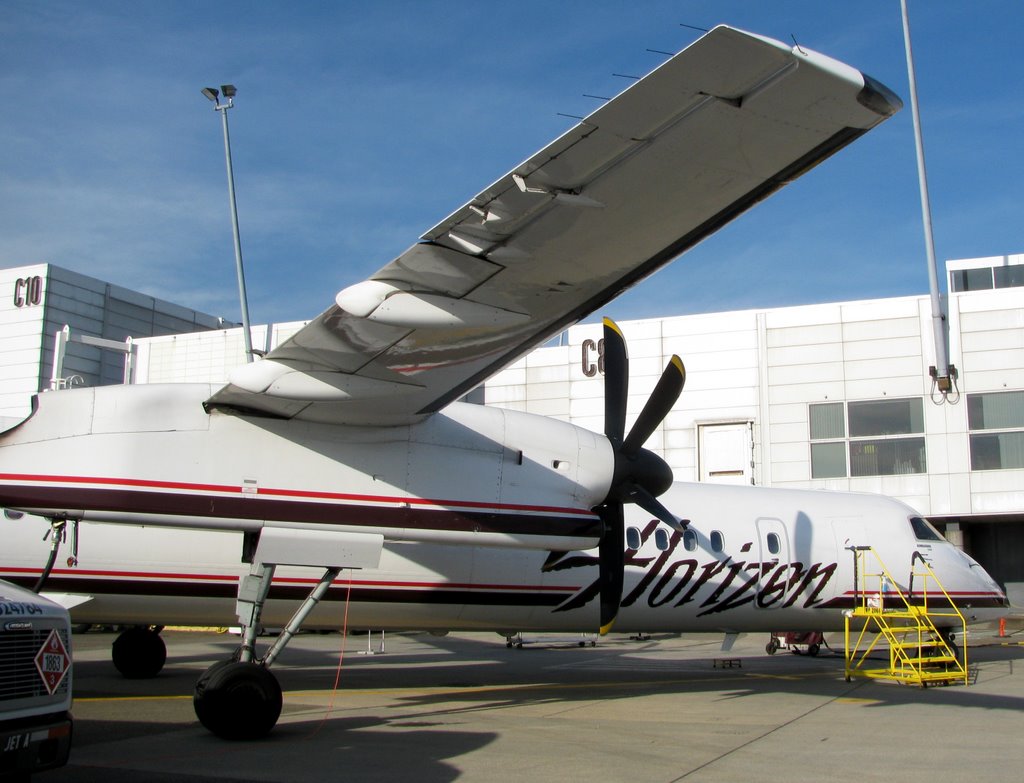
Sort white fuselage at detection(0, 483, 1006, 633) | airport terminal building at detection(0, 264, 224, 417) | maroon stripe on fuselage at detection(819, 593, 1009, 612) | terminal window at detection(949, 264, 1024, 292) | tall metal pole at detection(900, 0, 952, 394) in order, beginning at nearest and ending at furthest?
1. white fuselage at detection(0, 483, 1006, 633)
2. maroon stripe on fuselage at detection(819, 593, 1009, 612)
3. tall metal pole at detection(900, 0, 952, 394)
4. airport terminal building at detection(0, 264, 224, 417)
5. terminal window at detection(949, 264, 1024, 292)

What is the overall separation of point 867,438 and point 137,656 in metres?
27.0

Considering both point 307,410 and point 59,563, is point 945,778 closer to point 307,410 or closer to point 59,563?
point 307,410

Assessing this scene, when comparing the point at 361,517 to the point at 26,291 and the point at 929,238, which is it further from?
the point at 26,291

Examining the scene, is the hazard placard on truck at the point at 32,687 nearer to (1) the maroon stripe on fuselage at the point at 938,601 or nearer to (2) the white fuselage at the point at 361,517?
(2) the white fuselage at the point at 361,517

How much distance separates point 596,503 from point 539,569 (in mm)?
2092

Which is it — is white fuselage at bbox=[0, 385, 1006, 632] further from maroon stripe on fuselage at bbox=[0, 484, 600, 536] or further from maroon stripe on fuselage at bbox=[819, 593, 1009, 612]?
maroon stripe on fuselage at bbox=[819, 593, 1009, 612]

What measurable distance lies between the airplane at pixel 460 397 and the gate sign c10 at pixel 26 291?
27.5 metres

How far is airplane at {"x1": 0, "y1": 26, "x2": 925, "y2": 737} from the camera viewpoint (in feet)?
21.0

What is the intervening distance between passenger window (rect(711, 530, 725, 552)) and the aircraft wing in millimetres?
6851

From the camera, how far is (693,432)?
3584cm

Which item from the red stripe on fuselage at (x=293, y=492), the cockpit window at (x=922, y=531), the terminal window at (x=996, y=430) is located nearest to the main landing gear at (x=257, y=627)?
the red stripe on fuselage at (x=293, y=492)

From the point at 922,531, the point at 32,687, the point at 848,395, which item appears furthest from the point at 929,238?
the point at 32,687

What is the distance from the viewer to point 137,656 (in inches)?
632

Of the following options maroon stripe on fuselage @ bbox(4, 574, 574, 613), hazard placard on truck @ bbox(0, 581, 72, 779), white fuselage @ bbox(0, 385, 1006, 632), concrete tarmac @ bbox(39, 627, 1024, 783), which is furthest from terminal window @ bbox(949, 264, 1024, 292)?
hazard placard on truck @ bbox(0, 581, 72, 779)
